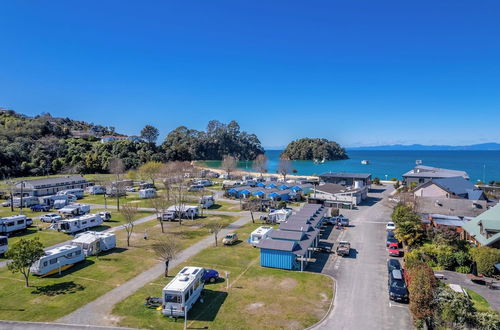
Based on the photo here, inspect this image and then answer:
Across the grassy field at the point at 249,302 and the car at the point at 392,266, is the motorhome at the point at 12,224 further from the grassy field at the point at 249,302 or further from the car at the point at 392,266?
the car at the point at 392,266

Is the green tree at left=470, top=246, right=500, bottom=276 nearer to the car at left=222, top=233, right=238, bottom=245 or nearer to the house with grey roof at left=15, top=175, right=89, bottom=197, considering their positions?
the car at left=222, top=233, right=238, bottom=245

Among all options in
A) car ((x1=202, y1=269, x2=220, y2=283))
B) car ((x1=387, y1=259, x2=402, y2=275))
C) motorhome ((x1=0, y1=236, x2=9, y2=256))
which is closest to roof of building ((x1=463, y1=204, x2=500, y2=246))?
car ((x1=387, y1=259, x2=402, y2=275))

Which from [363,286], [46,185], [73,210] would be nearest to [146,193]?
[73,210]

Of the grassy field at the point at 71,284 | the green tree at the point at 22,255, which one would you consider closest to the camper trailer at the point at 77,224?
the grassy field at the point at 71,284

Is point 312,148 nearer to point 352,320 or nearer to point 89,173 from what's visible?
point 89,173

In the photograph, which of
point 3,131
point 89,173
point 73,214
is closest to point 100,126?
point 3,131

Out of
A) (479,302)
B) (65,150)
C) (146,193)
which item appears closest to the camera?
(479,302)

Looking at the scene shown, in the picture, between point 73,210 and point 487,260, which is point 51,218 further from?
point 487,260

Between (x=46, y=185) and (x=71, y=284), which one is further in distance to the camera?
(x=46, y=185)
